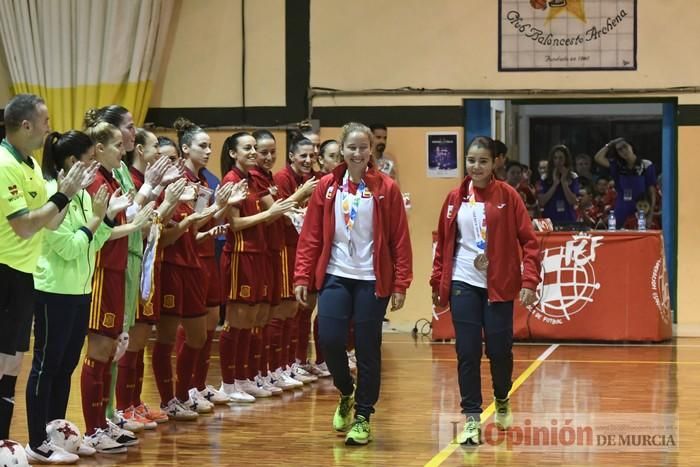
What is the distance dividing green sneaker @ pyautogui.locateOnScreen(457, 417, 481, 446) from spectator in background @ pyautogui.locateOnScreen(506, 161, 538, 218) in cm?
575

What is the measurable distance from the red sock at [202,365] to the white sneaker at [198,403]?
85 millimetres

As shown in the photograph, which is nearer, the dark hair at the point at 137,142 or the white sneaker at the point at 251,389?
the dark hair at the point at 137,142

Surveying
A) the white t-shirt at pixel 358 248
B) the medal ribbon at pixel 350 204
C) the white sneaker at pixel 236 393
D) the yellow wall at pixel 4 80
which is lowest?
the white sneaker at pixel 236 393

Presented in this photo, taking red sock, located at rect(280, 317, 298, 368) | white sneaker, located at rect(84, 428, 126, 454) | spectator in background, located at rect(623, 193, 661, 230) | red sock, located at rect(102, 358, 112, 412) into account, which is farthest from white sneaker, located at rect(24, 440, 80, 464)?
spectator in background, located at rect(623, 193, 661, 230)

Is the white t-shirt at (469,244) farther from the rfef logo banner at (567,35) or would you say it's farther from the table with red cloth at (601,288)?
the rfef logo banner at (567,35)

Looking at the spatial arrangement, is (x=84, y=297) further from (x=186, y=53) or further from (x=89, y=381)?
(x=186, y=53)

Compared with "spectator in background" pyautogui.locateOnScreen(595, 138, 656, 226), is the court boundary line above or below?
below

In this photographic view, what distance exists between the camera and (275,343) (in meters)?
8.80

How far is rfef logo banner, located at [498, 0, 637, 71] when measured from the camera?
12.2 meters

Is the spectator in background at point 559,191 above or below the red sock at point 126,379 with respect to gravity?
above

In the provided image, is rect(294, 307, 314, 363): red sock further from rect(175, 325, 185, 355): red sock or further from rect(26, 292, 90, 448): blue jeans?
rect(26, 292, 90, 448): blue jeans

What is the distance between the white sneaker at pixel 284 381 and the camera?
8703mm

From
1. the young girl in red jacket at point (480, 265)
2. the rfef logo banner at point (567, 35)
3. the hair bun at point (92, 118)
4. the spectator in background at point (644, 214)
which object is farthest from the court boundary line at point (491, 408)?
the rfef logo banner at point (567, 35)

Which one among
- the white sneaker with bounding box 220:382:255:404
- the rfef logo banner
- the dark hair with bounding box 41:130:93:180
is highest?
the rfef logo banner
